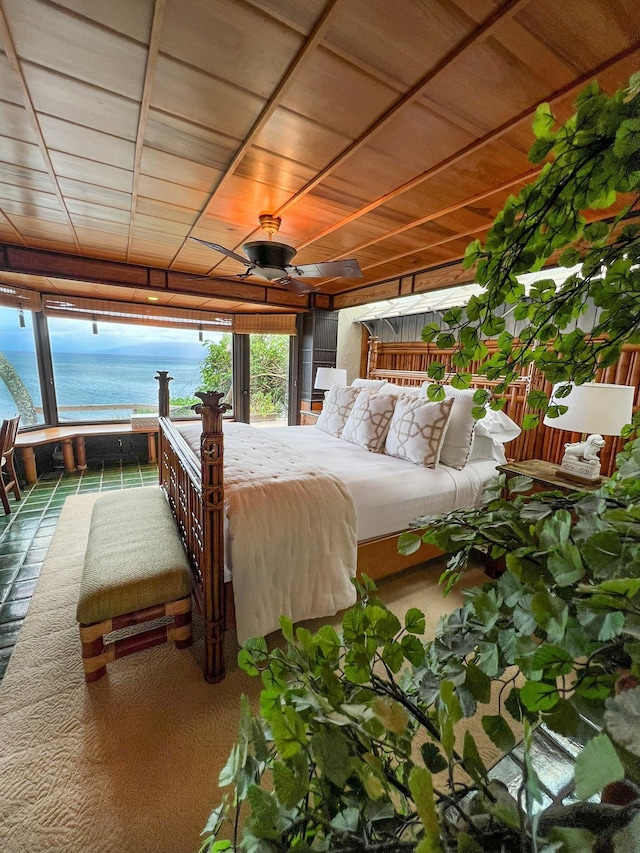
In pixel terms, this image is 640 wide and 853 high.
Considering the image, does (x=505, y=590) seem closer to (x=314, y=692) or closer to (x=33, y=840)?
(x=314, y=692)

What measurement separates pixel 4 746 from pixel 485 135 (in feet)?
10.3

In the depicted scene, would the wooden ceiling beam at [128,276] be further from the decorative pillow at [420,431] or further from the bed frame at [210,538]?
the decorative pillow at [420,431]

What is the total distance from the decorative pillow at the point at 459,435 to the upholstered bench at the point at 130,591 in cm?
193

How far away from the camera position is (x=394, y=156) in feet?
5.49

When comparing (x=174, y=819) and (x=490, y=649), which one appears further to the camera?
(x=174, y=819)

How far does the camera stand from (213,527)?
1.53 m

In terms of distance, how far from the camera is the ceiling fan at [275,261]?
2105mm

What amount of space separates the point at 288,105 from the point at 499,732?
1873mm

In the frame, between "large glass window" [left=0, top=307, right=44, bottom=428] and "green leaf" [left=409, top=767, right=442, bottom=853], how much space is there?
16.1ft

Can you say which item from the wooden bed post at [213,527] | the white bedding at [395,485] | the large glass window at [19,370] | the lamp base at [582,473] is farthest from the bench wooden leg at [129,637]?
the large glass window at [19,370]

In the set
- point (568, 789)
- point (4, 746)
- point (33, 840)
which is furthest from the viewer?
point (4, 746)

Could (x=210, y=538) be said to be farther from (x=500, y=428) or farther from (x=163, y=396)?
(x=500, y=428)

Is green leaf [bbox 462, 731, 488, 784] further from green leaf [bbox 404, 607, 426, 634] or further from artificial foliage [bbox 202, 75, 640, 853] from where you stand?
green leaf [bbox 404, 607, 426, 634]

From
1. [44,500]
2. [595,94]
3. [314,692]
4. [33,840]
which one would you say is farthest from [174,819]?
[44,500]
